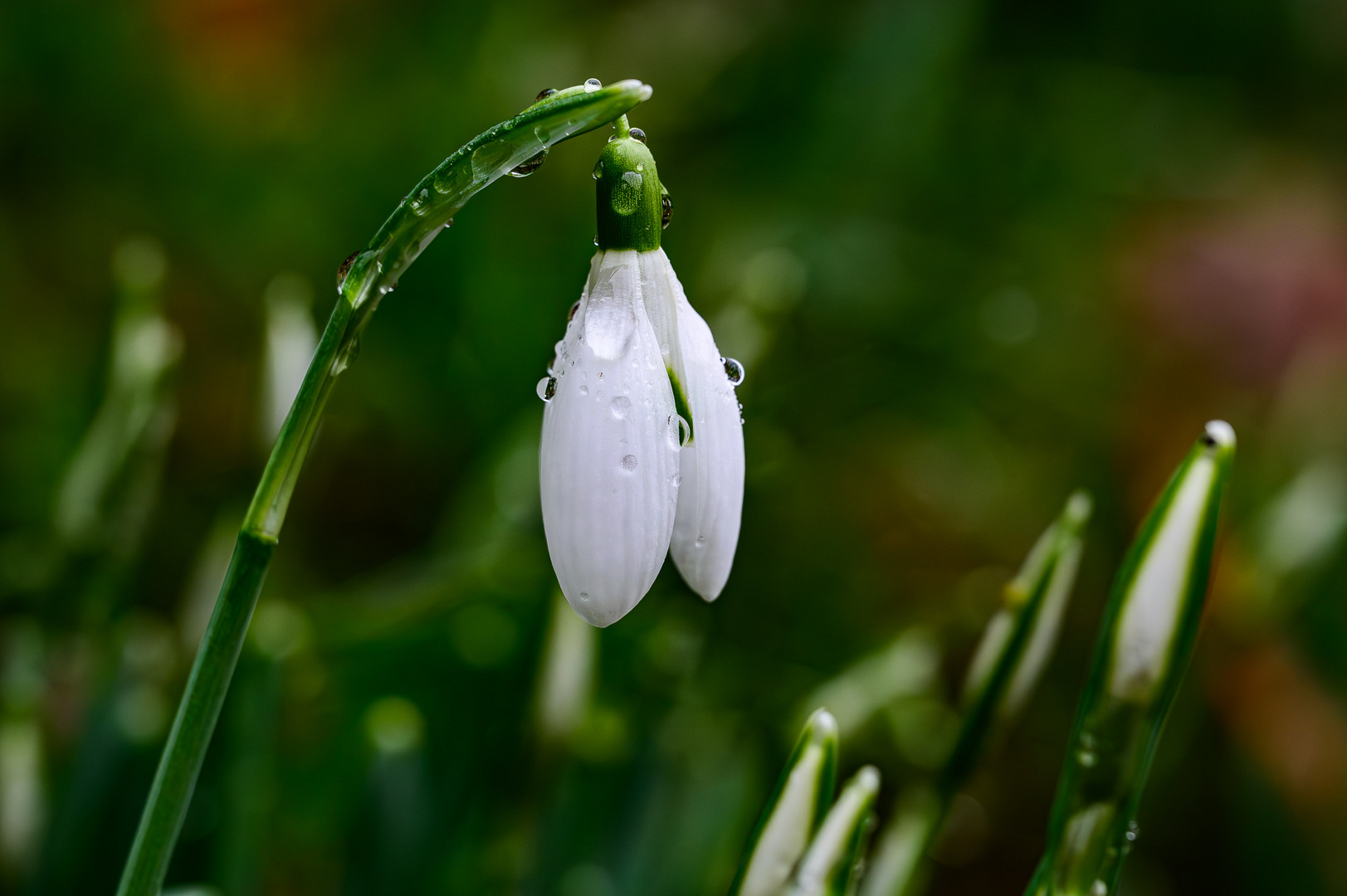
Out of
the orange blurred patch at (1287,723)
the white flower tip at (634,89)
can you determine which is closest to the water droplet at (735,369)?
the white flower tip at (634,89)

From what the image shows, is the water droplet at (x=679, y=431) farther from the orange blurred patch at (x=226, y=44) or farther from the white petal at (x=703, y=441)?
the orange blurred patch at (x=226, y=44)

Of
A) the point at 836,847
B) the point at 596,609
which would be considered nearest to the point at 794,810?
the point at 836,847

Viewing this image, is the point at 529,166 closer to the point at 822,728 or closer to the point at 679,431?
the point at 679,431

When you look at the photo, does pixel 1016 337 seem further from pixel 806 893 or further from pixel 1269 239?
pixel 806 893

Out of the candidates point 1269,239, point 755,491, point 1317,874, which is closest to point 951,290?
point 755,491

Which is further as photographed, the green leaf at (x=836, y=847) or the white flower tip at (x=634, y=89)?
the green leaf at (x=836, y=847)
